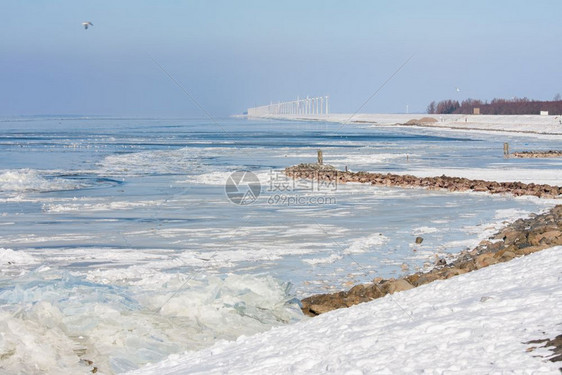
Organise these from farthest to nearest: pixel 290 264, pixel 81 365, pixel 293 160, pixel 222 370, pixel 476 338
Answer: pixel 293 160
pixel 290 264
pixel 81 365
pixel 222 370
pixel 476 338

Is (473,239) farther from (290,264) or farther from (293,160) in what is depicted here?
(293,160)

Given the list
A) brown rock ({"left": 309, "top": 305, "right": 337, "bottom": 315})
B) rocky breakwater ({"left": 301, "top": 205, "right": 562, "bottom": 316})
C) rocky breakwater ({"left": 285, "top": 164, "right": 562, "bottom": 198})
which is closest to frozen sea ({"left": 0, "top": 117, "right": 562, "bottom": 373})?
brown rock ({"left": 309, "top": 305, "right": 337, "bottom": 315})

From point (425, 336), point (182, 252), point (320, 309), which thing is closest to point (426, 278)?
point (320, 309)

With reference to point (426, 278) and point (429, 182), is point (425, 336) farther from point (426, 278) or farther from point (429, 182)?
point (429, 182)

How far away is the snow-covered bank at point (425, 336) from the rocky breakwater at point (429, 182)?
41.8 ft

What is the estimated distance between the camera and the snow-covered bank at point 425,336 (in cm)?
527

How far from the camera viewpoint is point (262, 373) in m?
5.71

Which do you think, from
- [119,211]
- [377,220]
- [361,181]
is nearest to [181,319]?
[377,220]

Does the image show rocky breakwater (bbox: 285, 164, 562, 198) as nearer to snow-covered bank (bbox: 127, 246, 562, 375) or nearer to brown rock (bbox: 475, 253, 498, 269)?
brown rock (bbox: 475, 253, 498, 269)

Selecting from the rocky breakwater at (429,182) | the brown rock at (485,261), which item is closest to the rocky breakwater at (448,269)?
the brown rock at (485,261)

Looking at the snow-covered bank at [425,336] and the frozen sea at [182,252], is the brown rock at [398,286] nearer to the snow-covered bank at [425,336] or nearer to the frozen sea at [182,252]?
the snow-covered bank at [425,336]

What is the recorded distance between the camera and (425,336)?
5.84 m

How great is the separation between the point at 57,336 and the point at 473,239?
7549 millimetres

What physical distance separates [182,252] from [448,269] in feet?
13.6
